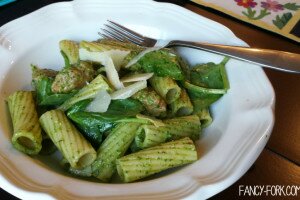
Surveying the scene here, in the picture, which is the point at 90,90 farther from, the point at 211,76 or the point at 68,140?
the point at 211,76

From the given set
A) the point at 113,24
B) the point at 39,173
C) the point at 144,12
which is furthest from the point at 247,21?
the point at 39,173

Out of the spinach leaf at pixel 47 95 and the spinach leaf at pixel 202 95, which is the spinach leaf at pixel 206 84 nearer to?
the spinach leaf at pixel 202 95

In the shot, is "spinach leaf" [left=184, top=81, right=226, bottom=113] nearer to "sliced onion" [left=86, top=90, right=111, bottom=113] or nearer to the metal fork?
the metal fork

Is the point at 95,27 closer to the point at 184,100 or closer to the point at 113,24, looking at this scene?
the point at 113,24

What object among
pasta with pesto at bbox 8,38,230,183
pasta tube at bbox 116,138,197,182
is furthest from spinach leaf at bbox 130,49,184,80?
pasta tube at bbox 116,138,197,182

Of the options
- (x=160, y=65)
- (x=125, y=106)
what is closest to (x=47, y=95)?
(x=125, y=106)

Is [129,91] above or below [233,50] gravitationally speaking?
below

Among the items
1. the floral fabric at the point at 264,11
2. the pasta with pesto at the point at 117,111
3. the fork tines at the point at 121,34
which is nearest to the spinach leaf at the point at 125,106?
the pasta with pesto at the point at 117,111
